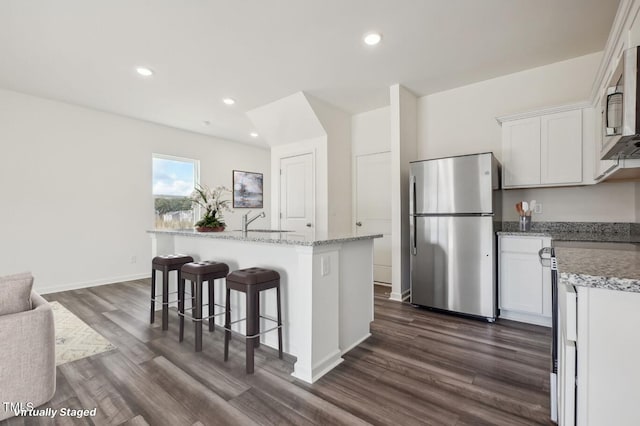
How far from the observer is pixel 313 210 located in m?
4.84

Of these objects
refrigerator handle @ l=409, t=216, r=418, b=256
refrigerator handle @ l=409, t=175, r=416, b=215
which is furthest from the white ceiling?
refrigerator handle @ l=409, t=216, r=418, b=256

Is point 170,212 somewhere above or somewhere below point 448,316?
above

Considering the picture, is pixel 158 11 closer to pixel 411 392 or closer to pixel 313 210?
pixel 313 210

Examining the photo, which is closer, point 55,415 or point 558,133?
point 55,415

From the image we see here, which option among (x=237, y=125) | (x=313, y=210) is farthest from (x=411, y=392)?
(x=237, y=125)

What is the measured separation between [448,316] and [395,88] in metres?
2.86

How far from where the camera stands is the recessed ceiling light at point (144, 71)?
341 cm

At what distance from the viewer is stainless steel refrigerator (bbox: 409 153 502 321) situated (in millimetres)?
3096

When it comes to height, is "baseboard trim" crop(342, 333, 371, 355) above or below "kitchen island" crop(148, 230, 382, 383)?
below

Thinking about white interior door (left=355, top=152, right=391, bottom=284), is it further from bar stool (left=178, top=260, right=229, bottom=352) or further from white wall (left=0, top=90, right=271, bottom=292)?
white wall (left=0, top=90, right=271, bottom=292)

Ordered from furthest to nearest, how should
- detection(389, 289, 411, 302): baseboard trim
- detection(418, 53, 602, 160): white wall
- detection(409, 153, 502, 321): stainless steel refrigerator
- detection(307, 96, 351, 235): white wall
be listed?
detection(307, 96, 351, 235): white wall < detection(389, 289, 411, 302): baseboard trim < detection(418, 53, 602, 160): white wall < detection(409, 153, 502, 321): stainless steel refrigerator

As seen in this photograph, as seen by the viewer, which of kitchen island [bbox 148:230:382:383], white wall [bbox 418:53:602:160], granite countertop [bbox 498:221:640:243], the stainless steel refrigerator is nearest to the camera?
kitchen island [bbox 148:230:382:383]

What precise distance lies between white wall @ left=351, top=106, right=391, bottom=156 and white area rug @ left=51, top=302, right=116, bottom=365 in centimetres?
410

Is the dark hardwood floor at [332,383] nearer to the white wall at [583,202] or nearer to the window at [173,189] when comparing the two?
the white wall at [583,202]
